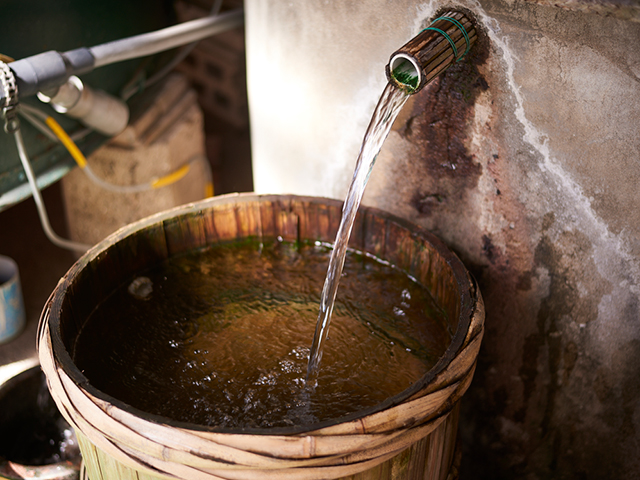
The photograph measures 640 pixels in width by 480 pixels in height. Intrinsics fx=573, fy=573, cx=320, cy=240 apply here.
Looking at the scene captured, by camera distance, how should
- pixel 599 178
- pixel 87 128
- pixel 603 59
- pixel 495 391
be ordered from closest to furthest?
1. pixel 603 59
2. pixel 599 178
3. pixel 495 391
4. pixel 87 128

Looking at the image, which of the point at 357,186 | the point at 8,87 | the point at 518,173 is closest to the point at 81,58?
the point at 8,87

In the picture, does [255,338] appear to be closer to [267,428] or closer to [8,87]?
[267,428]

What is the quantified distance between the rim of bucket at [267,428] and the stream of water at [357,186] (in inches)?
9.0

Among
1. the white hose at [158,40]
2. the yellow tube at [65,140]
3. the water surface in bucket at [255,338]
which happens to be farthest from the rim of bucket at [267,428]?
the yellow tube at [65,140]

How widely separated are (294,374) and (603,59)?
1099 millimetres

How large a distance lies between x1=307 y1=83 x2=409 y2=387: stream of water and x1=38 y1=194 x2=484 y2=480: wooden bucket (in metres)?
0.23

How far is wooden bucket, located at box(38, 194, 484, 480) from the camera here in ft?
3.50

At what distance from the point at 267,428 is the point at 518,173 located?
40.0 inches

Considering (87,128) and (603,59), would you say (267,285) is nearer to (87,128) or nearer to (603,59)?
(603,59)

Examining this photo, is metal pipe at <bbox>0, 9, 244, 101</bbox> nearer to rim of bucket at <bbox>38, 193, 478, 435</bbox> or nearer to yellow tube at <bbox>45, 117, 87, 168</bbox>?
yellow tube at <bbox>45, 117, 87, 168</bbox>

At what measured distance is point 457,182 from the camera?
1.80 meters

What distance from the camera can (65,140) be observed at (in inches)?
102

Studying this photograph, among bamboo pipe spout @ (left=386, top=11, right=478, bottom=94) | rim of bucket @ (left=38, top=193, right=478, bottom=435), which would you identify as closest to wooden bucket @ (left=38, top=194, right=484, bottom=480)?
rim of bucket @ (left=38, top=193, right=478, bottom=435)

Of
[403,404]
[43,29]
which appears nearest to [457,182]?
[403,404]
